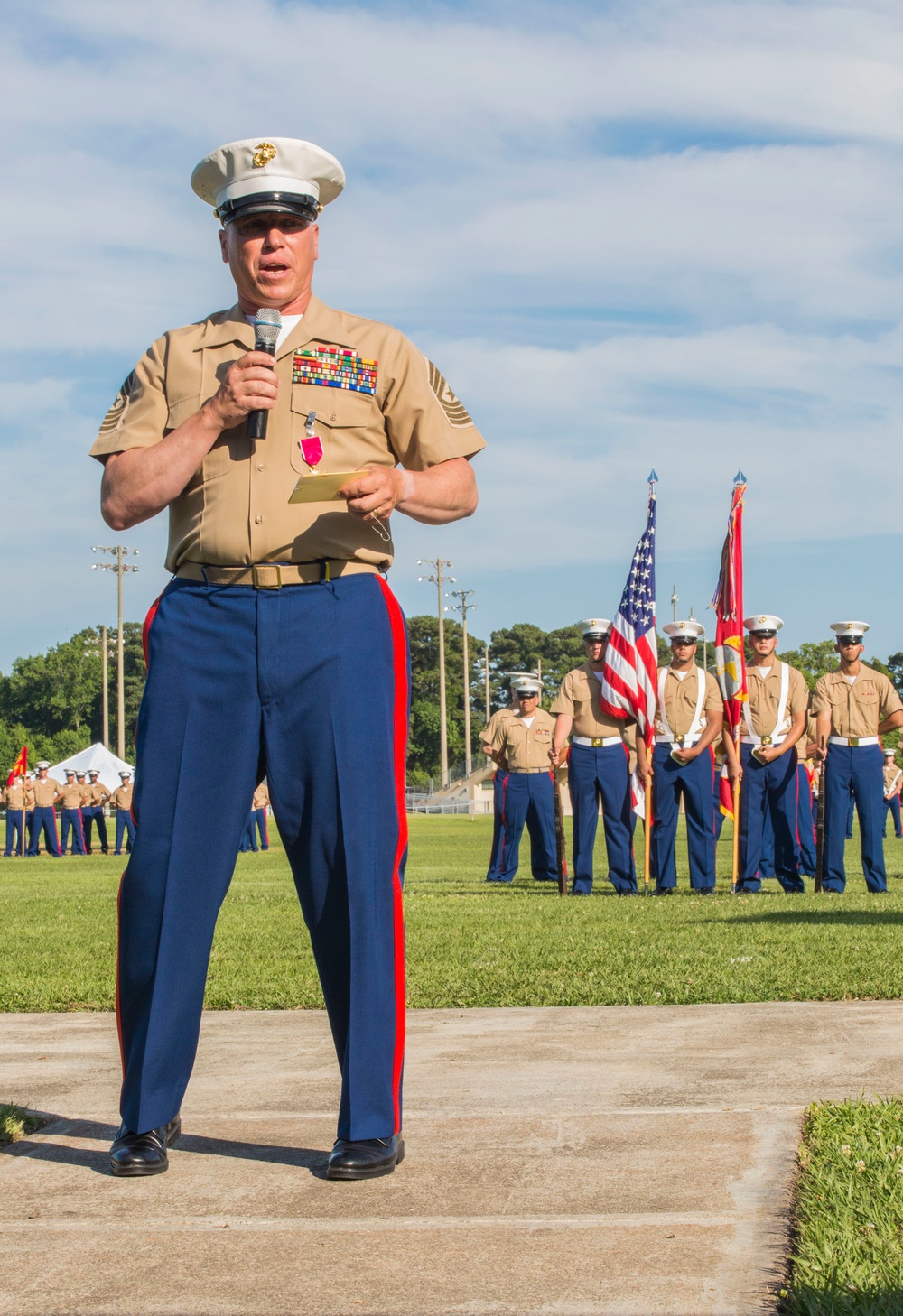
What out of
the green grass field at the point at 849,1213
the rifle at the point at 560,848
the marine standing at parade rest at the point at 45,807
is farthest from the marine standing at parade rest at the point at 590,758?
the marine standing at parade rest at the point at 45,807

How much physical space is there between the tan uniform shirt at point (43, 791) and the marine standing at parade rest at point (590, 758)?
2012 centimetres

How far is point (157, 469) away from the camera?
3.67 meters

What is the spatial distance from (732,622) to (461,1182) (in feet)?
41.6

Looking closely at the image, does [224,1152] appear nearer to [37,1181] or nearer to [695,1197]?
[37,1181]

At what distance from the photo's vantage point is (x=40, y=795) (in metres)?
33.5

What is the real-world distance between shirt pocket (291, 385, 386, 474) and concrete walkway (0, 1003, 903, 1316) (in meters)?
1.59

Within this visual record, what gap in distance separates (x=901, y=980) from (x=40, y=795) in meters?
29.5

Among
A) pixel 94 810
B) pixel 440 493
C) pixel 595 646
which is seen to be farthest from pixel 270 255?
pixel 94 810

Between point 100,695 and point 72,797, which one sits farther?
point 100,695

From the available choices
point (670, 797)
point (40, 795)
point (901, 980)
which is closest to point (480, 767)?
point (40, 795)

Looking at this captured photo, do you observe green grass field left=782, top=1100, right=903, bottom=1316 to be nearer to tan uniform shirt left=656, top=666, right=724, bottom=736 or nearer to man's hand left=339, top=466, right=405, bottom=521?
man's hand left=339, top=466, right=405, bottom=521

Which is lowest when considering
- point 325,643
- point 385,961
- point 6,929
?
point 6,929

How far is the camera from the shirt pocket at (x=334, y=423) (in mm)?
3738

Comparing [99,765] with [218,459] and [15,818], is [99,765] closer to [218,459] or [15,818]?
[15,818]
